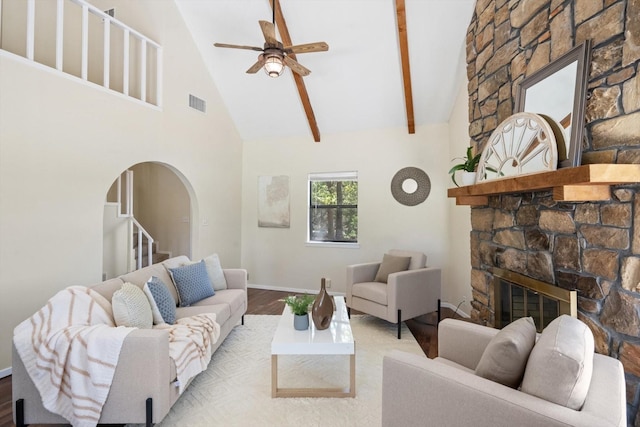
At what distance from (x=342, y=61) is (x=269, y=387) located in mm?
3812

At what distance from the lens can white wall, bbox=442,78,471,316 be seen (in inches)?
149

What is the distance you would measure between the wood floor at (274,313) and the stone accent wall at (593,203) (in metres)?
1.20

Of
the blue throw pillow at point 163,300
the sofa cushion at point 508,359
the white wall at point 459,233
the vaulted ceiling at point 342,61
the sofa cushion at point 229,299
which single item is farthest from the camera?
the white wall at point 459,233

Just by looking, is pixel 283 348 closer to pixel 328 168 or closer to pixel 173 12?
pixel 328 168

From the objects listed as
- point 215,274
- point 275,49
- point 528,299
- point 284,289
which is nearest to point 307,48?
point 275,49

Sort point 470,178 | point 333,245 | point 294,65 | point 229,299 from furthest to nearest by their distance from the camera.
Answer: point 333,245 < point 294,65 < point 229,299 < point 470,178

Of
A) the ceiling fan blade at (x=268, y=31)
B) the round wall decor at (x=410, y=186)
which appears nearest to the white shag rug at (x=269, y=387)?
the round wall decor at (x=410, y=186)

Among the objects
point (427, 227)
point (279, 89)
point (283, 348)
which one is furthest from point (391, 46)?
point (283, 348)

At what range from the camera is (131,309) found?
2025 mm

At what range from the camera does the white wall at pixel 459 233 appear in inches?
149

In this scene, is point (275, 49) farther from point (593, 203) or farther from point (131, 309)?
point (593, 203)

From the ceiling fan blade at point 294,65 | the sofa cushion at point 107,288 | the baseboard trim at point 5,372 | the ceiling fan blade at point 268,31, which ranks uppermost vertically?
the ceiling fan blade at point 268,31

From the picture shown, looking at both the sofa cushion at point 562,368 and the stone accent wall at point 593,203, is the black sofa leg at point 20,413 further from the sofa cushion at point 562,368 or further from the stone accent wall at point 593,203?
the stone accent wall at point 593,203

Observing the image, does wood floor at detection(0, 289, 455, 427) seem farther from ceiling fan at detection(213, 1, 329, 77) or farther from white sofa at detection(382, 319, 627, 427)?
ceiling fan at detection(213, 1, 329, 77)
